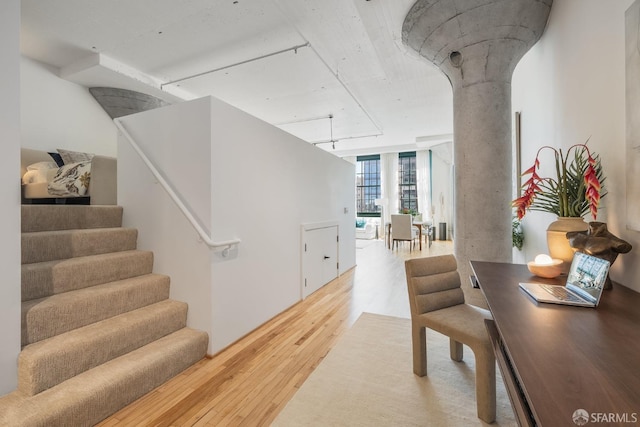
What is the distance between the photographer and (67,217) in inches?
96.9

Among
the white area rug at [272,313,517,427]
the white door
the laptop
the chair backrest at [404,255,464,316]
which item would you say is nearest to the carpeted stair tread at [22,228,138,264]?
the white door

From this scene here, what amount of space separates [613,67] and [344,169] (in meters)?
3.57

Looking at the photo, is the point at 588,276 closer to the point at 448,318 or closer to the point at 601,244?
Answer: the point at 601,244

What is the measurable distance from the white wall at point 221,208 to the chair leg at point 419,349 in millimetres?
1504

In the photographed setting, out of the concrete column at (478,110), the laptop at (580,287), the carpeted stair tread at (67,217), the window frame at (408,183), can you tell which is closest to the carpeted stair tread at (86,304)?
the carpeted stair tread at (67,217)

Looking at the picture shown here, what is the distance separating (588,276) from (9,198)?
2989mm

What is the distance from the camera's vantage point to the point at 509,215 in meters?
Result: 2.81

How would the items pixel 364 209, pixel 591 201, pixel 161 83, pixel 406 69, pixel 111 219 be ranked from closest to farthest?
1. pixel 591 201
2. pixel 111 219
3. pixel 406 69
4. pixel 161 83
5. pixel 364 209

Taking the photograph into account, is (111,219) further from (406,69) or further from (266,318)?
(406,69)

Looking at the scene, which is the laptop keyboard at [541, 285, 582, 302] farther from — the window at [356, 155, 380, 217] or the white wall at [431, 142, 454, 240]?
the window at [356, 155, 380, 217]

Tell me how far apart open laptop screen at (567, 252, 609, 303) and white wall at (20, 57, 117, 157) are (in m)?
6.07

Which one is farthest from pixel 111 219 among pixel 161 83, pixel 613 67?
pixel 613 67

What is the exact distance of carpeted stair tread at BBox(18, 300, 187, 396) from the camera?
59.7 inches

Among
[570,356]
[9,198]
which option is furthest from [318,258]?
[570,356]
